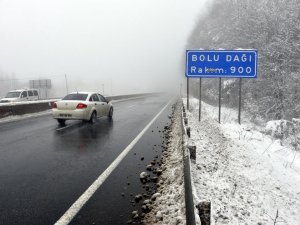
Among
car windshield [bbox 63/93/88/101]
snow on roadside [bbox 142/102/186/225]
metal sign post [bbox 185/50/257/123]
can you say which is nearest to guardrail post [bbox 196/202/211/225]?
snow on roadside [bbox 142/102/186/225]

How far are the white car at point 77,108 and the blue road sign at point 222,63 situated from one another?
5511 mm

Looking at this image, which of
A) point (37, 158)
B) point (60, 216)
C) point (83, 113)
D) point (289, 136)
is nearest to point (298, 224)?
point (60, 216)

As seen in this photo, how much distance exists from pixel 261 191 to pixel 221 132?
7.06 metres

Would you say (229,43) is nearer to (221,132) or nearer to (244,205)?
(221,132)

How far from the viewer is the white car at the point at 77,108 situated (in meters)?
14.6

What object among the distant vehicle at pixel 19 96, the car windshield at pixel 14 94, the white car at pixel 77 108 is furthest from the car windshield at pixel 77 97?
the car windshield at pixel 14 94

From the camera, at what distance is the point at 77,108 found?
14625 mm

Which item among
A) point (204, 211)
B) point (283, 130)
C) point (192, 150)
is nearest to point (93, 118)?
point (192, 150)

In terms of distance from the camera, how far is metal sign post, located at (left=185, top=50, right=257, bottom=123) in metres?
16.9

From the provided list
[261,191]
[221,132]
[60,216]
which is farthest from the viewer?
[221,132]

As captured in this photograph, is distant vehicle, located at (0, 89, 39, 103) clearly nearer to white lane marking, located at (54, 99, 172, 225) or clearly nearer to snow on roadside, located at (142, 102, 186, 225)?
white lane marking, located at (54, 99, 172, 225)

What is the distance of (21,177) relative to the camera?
6305 millimetres

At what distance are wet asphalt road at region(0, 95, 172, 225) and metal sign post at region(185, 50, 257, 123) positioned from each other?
675 centimetres

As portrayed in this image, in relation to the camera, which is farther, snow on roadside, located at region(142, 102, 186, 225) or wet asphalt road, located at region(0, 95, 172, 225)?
wet asphalt road, located at region(0, 95, 172, 225)
